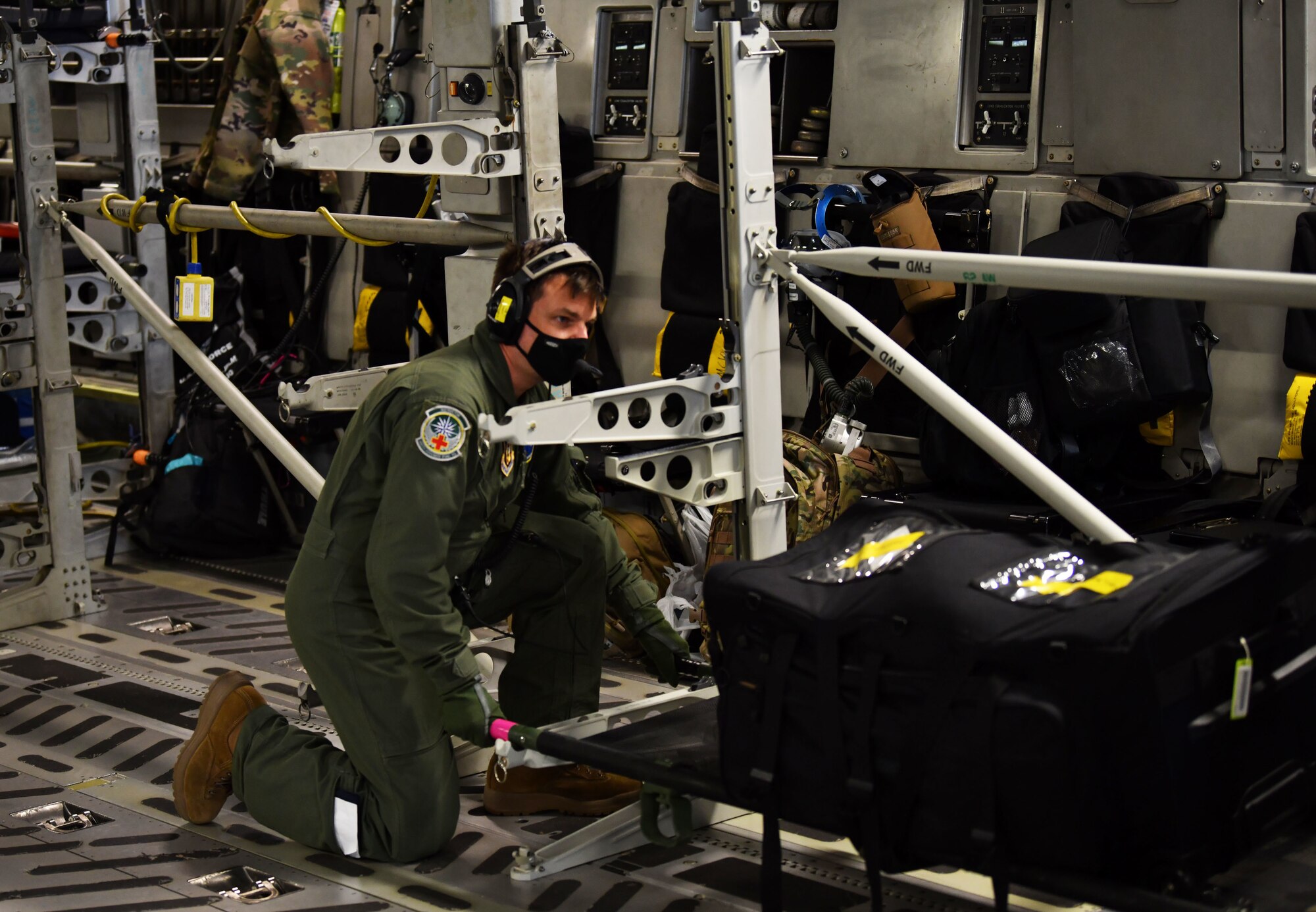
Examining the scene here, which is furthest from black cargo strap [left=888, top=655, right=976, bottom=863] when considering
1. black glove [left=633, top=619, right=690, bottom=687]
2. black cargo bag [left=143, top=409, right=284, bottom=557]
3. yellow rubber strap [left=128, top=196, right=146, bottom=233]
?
black cargo bag [left=143, top=409, right=284, bottom=557]

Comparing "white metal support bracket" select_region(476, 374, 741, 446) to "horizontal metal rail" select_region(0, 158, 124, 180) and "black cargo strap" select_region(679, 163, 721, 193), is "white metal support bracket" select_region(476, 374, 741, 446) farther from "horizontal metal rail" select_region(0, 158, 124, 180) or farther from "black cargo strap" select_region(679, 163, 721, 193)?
"horizontal metal rail" select_region(0, 158, 124, 180)

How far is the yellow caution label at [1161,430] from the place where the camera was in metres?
5.23

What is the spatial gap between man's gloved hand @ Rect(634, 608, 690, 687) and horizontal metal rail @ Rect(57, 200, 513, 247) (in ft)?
3.84

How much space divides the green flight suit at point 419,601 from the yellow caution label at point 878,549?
3.40 ft

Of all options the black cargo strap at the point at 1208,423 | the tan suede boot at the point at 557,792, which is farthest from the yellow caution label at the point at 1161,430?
the tan suede boot at the point at 557,792

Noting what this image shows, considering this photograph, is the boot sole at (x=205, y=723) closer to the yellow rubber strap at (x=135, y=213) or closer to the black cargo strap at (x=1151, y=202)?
the yellow rubber strap at (x=135, y=213)

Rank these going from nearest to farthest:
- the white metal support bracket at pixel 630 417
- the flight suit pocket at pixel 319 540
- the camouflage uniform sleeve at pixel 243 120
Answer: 1. the white metal support bracket at pixel 630 417
2. the flight suit pocket at pixel 319 540
3. the camouflage uniform sleeve at pixel 243 120

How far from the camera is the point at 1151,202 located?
523cm

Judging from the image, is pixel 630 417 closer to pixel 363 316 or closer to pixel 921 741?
pixel 921 741

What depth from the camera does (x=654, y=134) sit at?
21.4ft

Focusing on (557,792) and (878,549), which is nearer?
(878,549)

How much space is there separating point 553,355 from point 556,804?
1303 millimetres

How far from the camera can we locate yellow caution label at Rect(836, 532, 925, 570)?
3207 millimetres

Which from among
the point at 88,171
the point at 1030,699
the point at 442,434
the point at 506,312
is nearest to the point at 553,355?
the point at 506,312
